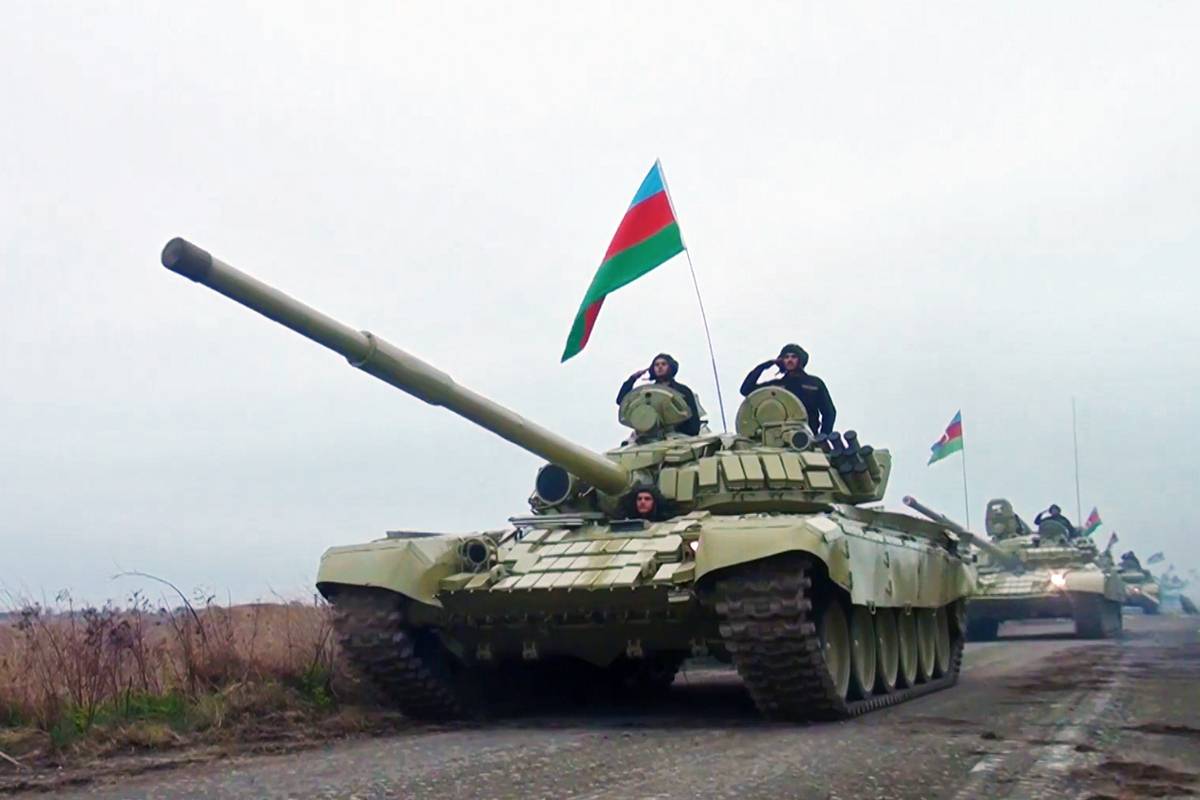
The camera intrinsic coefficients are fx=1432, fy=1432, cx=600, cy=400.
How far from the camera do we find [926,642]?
14.0 meters

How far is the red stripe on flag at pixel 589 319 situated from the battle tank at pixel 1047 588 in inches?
437

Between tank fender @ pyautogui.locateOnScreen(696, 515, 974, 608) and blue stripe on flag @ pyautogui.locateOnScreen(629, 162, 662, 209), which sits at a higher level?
blue stripe on flag @ pyautogui.locateOnScreen(629, 162, 662, 209)

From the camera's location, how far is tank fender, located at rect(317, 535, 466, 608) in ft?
33.7

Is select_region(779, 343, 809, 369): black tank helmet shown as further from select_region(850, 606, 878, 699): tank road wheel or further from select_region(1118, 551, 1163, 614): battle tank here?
select_region(1118, 551, 1163, 614): battle tank

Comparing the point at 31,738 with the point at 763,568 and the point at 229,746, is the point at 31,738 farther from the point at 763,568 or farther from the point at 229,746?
the point at 763,568

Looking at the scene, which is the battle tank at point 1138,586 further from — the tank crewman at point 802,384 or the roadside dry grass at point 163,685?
the roadside dry grass at point 163,685

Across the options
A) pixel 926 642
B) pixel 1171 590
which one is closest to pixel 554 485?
pixel 926 642

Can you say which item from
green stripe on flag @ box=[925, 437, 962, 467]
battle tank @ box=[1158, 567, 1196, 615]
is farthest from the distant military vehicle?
green stripe on flag @ box=[925, 437, 962, 467]

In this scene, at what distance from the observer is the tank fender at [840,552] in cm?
928

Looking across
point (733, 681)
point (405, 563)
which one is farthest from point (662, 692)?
point (405, 563)

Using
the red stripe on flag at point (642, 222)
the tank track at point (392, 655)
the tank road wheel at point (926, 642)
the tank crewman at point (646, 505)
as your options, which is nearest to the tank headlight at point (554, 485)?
the tank crewman at point (646, 505)

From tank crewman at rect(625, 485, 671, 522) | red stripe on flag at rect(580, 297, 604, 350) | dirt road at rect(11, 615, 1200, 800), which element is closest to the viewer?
dirt road at rect(11, 615, 1200, 800)

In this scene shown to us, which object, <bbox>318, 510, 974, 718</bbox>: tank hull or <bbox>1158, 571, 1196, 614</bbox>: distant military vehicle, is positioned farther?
<bbox>1158, 571, 1196, 614</bbox>: distant military vehicle

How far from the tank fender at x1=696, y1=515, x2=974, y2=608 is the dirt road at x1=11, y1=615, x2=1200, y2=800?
0.95 meters
